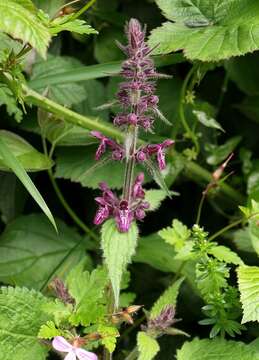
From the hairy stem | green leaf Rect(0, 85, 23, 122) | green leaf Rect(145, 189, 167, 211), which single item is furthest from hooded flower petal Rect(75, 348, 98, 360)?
green leaf Rect(0, 85, 23, 122)

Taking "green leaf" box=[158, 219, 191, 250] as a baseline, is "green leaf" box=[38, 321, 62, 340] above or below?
below

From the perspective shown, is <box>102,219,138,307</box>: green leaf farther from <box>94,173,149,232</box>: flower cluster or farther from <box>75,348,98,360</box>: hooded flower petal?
<box>75,348,98,360</box>: hooded flower petal

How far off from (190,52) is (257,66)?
2.04 feet

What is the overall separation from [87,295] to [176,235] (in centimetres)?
33

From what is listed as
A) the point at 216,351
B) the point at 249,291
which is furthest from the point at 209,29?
the point at 216,351

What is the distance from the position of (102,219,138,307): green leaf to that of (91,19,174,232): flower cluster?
0.02m

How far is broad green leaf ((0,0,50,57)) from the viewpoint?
1.31 meters

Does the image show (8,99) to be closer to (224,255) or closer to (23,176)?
(23,176)

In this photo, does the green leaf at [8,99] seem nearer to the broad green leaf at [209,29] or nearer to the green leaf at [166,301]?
the broad green leaf at [209,29]

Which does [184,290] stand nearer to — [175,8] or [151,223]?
[151,223]

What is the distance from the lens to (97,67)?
5.70 ft

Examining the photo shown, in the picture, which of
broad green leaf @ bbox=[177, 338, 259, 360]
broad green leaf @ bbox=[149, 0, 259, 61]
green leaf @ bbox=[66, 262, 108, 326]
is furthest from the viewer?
broad green leaf @ bbox=[149, 0, 259, 61]

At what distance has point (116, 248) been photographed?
4.74 feet

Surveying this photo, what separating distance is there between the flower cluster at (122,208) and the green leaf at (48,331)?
0.75 feet
